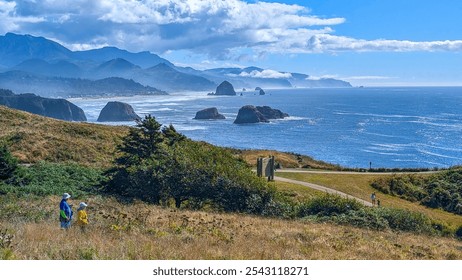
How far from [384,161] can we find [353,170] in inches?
1434

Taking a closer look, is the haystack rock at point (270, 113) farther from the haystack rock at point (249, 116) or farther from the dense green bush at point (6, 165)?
the dense green bush at point (6, 165)

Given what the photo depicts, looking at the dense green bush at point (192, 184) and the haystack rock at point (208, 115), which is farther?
the haystack rock at point (208, 115)

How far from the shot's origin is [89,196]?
23297mm

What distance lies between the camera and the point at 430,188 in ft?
139

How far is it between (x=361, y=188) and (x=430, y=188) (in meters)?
7.97

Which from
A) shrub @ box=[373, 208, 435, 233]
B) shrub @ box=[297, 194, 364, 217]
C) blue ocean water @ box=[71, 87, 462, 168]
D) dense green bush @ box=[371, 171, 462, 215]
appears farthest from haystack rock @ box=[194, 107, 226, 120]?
shrub @ box=[373, 208, 435, 233]

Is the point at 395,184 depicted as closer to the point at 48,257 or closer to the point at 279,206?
the point at 279,206

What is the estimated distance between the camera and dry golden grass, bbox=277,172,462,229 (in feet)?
115

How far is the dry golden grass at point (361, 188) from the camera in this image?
34934mm

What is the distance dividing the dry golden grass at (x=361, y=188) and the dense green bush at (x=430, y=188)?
116 centimetres

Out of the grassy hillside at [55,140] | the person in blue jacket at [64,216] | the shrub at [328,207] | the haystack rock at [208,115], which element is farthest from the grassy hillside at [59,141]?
the haystack rock at [208,115]

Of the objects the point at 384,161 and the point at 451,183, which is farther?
the point at 384,161
